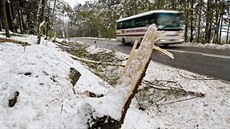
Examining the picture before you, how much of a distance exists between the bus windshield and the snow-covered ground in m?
10.8

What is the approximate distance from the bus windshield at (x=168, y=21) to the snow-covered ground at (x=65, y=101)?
1077 cm

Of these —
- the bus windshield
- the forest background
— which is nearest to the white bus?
the bus windshield

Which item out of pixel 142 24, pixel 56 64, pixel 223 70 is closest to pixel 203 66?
pixel 223 70

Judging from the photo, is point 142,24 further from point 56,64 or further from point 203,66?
point 56,64

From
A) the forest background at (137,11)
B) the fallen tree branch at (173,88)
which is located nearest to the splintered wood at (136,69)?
Answer: the fallen tree branch at (173,88)

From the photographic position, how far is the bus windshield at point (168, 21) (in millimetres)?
18438

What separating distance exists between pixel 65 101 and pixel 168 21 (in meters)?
16.1

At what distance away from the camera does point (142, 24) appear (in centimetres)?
2108

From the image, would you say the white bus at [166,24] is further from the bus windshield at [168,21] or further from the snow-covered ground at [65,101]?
the snow-covered ground at [65,101]

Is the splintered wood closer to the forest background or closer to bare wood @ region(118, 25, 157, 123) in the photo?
bare wood @ region(118, 25, 157, 123)

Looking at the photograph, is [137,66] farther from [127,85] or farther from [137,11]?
[137,11]

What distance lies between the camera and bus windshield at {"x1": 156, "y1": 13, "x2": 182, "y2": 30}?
18.4 meters

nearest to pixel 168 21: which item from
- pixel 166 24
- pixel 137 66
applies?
pixel 166 24

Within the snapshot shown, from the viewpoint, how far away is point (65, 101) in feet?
12.3
